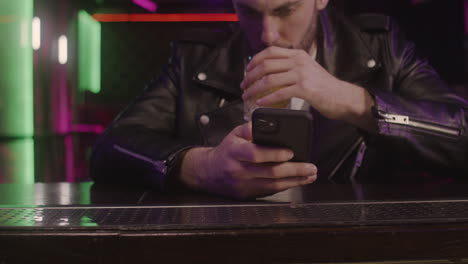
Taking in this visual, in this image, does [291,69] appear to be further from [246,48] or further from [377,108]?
[246,48]

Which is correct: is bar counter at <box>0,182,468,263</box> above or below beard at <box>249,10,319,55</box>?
below

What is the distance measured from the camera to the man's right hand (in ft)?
2.25

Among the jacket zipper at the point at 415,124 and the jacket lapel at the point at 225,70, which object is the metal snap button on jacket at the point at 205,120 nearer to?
the jacket lapel at the point at 225,70

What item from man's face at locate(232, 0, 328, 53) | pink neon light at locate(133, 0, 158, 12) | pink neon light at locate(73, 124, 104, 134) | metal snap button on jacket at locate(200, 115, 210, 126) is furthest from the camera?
pink neon light at locate(133, 0, 158, 12)

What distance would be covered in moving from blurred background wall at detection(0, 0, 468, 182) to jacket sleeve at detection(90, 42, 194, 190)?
1.69 meters

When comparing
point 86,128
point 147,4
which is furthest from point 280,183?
point 147,4

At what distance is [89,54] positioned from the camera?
384 inches

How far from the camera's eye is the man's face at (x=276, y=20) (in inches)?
44.6

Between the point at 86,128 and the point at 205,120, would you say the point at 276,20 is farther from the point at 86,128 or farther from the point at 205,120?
the point at 86,128

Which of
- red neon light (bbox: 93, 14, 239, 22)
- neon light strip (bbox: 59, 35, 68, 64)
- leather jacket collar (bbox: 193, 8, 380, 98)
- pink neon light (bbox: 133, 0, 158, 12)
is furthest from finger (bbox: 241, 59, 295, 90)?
pink neon light (bbox: 133, 0, 158, 12)

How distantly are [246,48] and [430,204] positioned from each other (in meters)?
0.90

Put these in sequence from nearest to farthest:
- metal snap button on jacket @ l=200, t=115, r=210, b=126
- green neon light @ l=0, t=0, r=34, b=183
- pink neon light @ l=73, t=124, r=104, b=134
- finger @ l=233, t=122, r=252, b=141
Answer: finger @ l=233, t=122, r=252, b=141 → metal snap button on jacket @ l=200, t=115, r=210, b=126 → green neon light @ l=0, t=0, r=34, b=183 → pink neon light @ l=73, t=124, r=104, b=134

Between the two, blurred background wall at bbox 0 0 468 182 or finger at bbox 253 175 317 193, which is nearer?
finger at bbox 253 175 317 193

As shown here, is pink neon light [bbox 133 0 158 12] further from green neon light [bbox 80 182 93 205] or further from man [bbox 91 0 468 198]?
green neon light [bbox 80 182 93 205]
